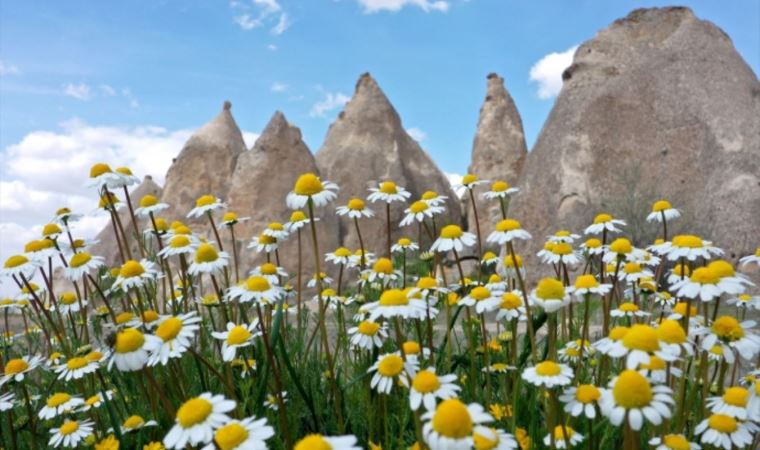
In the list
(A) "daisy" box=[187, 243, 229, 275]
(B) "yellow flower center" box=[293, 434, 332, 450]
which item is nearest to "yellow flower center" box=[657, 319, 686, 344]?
(B) "yellow flower center" box=[293, 434, 332, 450]

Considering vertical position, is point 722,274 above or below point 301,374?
above

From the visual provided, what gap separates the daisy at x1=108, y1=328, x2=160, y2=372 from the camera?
6.39ft

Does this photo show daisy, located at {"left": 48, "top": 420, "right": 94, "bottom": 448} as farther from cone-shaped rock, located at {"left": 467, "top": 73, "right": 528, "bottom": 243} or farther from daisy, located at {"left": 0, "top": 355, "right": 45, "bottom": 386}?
cone-shaped rock, located at {"left": 467, "top": 73, "right": 528, "bottom": 243}

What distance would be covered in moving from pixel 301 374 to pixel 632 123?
10.6 metres

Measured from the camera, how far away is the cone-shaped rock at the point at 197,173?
18734 millimetres

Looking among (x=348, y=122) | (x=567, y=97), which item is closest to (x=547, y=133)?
(x=567, y=97)

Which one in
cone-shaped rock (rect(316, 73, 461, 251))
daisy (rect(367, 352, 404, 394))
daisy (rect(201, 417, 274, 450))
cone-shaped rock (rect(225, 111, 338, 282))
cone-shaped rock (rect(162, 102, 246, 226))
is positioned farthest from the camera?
cone-shaped rock (rect(162, 102, 246, 226))

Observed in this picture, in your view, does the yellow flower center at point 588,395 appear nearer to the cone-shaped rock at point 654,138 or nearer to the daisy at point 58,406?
the daisy at point 58,406

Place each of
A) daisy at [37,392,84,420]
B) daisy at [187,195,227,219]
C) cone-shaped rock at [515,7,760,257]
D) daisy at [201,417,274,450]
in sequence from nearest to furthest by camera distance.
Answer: daisy at [201,417,274,450] < daisy at [37,392,84,420] < daisy at [187,195,227,219] < cone-shaped rock at [515,7,760,257]

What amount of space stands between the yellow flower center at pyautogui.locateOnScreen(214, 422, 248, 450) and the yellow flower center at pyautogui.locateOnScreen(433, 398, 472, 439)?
0.49m

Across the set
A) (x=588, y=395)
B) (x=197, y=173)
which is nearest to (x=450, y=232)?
(x=588, y=395)

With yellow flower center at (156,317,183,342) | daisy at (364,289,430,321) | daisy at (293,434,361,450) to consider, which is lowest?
daisy at (293,434,361,450)

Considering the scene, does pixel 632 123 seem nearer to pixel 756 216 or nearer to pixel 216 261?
pixel 756 216

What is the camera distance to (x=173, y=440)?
1547 mm
